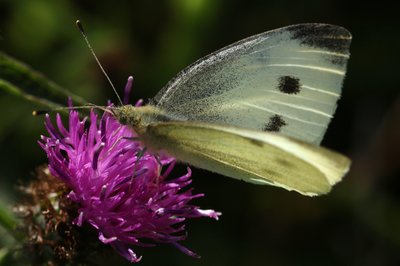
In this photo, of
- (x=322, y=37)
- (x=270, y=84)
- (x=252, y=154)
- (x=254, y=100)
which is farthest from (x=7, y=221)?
(x=322, y=37)

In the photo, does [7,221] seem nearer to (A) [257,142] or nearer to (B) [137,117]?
(B) [137,117]

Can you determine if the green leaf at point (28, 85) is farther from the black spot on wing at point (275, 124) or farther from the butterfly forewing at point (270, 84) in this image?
the black spot on wing at point (275, 124)

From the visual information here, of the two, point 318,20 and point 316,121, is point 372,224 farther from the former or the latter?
point 316,121

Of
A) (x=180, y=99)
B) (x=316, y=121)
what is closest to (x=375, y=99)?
(x=316, y=121)

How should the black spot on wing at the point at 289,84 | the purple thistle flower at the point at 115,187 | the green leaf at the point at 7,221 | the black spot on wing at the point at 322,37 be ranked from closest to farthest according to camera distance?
1. the purple thistle flower at the point at 115,187
2. the green leaf at the point at 7,221
3. the black spot on wing at the point at 322,37
4. the black spot on wing at the point at 289,84

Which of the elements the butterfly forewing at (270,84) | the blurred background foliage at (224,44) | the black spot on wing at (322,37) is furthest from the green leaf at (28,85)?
the blurred background foliage at (224,44)

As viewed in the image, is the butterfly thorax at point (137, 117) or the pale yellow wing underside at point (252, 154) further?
the butterfly thorax at point (137, 117)
